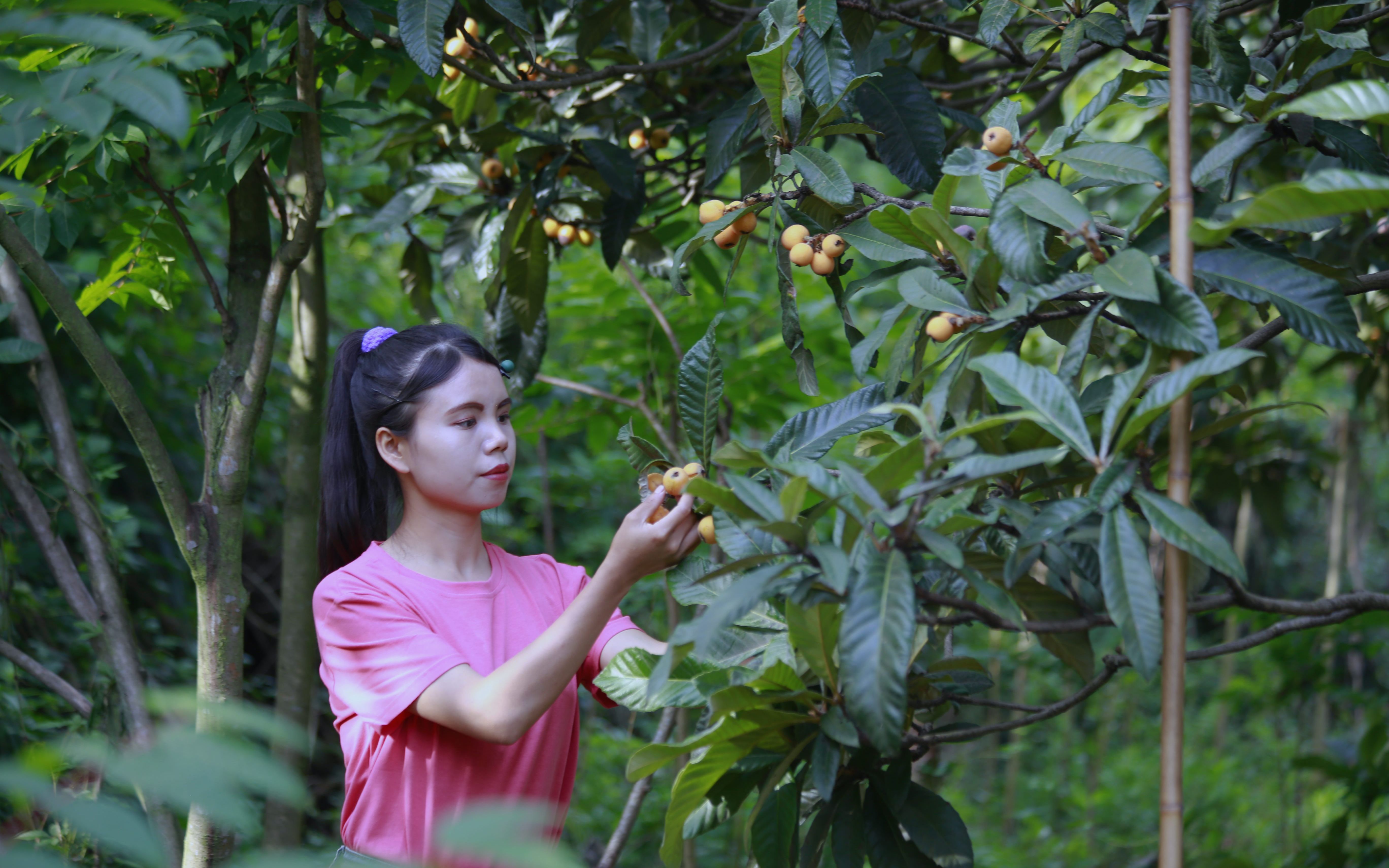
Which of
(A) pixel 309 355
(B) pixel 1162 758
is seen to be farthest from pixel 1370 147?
(A) pixel 309 355

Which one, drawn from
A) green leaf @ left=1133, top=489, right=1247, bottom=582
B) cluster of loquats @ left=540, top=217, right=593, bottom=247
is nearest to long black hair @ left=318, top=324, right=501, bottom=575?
cluster of loquats @ left=540, top=217, right=593, bottom=247

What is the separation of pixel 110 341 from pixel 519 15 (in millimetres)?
2111

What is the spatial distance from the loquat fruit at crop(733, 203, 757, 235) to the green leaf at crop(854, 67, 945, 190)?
0.30 metres

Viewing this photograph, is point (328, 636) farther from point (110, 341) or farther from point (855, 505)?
point (110, 341)

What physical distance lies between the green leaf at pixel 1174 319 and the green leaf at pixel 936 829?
515 mm

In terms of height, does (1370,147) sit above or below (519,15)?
below

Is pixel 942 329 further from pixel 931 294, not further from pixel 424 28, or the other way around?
pixel 424 28

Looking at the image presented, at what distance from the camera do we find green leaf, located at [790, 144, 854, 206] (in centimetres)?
121

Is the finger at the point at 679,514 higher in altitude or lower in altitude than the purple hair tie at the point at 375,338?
lower

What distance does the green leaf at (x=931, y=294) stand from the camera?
3.51 feet

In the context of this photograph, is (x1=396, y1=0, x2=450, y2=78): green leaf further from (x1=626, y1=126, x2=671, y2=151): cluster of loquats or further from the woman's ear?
(x1=626, y1=126, x2=671, y2=151): cluster of loquats

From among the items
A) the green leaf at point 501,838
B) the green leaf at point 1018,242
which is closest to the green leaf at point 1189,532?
the green leaf at point 1018,242

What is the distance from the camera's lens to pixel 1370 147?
1.23m

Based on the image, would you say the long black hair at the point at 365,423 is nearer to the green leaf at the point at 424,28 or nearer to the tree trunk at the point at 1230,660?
the green leaf at the point at 424,28
